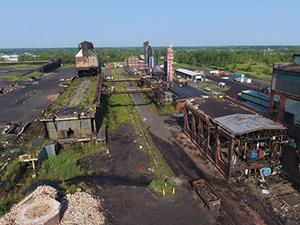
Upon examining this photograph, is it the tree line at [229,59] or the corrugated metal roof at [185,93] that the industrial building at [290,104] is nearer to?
the corrugated metal roof at [185,93]

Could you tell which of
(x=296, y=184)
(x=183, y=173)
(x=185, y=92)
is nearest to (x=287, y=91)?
(x=296, y=184)

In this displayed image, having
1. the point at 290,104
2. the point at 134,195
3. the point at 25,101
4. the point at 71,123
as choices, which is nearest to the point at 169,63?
the point at 25,101

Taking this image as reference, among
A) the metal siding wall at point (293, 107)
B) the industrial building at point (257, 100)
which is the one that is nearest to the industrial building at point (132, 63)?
the industrial building at point (257, 100)

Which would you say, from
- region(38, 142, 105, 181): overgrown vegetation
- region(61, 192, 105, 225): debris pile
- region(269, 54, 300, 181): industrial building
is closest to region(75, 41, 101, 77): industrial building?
region(38, 142, 105, 181): overgrown vegetation

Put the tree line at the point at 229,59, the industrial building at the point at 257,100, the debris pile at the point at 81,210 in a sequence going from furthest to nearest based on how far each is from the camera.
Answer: the tree line at the point at 229,59, the industrial building at the point at 257,100, the debris pile at the point at 81,210

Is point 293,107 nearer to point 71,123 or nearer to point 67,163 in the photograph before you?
point 67,163

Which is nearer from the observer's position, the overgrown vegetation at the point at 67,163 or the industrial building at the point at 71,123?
the overgrown vegetation at the point at 67,163
